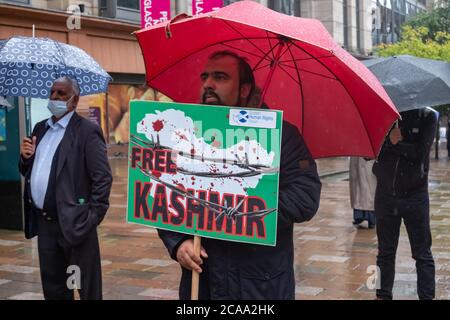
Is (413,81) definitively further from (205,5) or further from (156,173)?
(205,5)

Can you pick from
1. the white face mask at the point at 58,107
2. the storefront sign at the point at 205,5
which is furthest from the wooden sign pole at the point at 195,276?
the storefront sign at the point at 205,5

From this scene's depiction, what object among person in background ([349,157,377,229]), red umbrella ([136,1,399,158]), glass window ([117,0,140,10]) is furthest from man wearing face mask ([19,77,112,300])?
glass window ([117,0,140,10])

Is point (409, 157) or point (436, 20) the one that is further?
point (436, 20)

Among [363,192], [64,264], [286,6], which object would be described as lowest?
[363,192]

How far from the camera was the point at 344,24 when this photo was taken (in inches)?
1307

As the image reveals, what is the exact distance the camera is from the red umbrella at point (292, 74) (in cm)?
271

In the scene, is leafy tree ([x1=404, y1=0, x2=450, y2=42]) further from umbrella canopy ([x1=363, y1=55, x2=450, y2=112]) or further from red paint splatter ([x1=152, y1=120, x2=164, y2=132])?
red paint splatter ([x1=152, y1=120, x2=164, y2=132])

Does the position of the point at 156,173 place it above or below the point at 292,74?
below

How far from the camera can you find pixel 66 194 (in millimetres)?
3682

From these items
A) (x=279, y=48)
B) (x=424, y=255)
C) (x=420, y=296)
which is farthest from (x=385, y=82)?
(x=279, y=48)

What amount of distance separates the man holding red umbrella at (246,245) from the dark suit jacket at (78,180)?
1029mm

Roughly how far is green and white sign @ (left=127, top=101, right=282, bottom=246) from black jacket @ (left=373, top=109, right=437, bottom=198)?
2473mm

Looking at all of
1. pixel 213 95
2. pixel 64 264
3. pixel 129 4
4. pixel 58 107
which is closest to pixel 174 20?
pixel 213 95

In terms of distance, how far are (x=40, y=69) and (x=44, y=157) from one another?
6.41 ft
